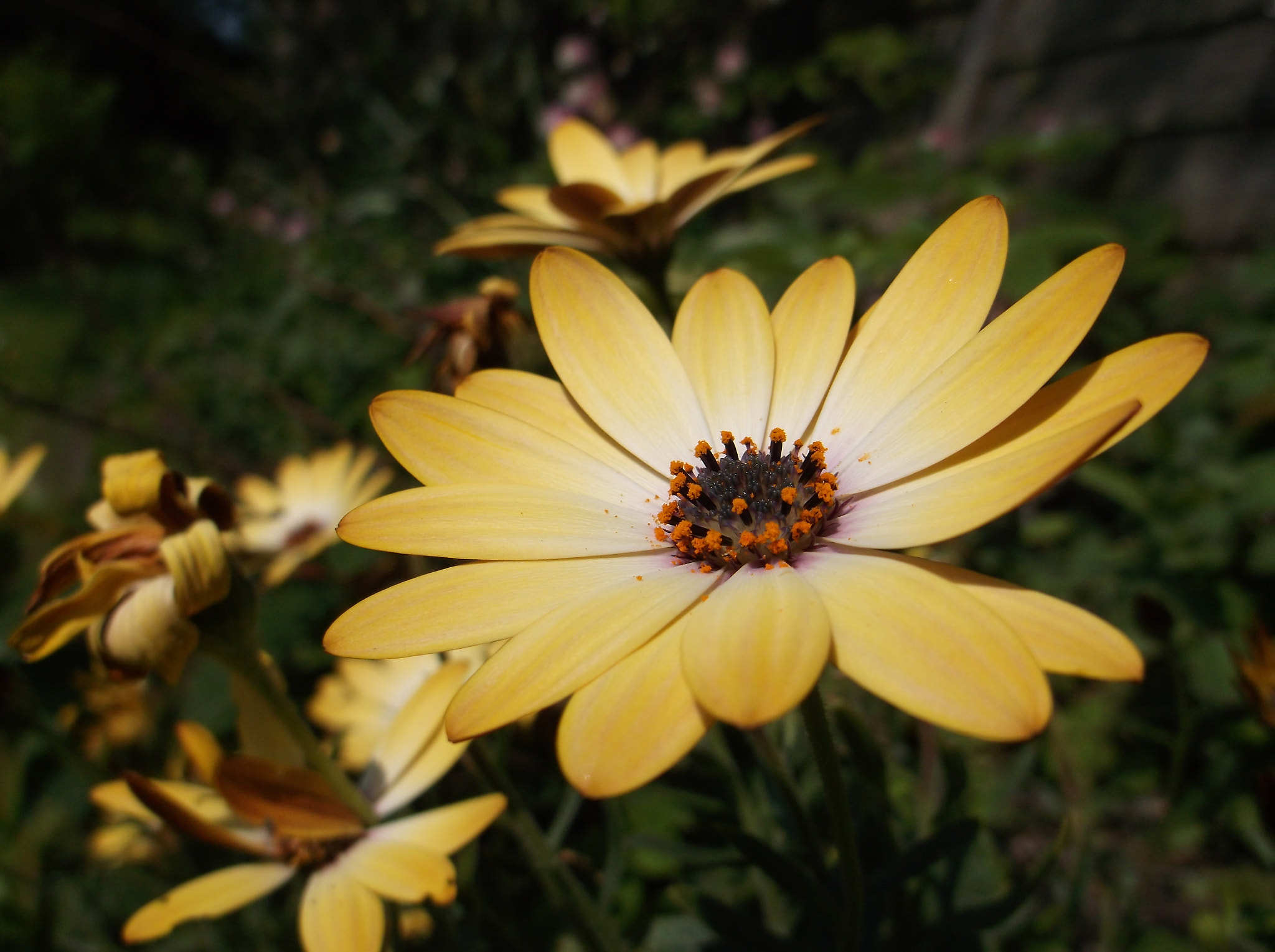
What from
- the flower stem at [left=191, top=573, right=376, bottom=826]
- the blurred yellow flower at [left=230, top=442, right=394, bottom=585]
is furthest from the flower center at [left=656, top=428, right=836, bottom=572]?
the blurred yellow flower at [left=230, top=442, right=394, bottom=585]

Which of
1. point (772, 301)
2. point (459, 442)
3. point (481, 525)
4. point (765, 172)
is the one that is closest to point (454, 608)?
point (481, 525)

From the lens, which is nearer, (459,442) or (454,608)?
(454,608)

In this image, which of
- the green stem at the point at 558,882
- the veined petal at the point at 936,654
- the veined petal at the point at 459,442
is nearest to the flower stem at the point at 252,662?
the green stem at the point at 558,882

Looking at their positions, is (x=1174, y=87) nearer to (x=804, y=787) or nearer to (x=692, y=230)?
(x=692, y=230)

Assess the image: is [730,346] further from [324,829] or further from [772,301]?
[772,301]

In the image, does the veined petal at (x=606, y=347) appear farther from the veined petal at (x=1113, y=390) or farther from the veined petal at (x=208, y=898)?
the veined petal at (x=208, y=898)

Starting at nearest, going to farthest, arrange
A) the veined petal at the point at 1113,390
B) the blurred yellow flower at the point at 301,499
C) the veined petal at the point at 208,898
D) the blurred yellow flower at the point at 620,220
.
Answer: the veined petal at the point at 1113,390, the veined petal at the point at 208,898, the blurred yellow flower at the point at 620,220, the blurred yellow flower at the point at 301,499

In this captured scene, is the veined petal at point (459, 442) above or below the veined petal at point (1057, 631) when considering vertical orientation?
above
